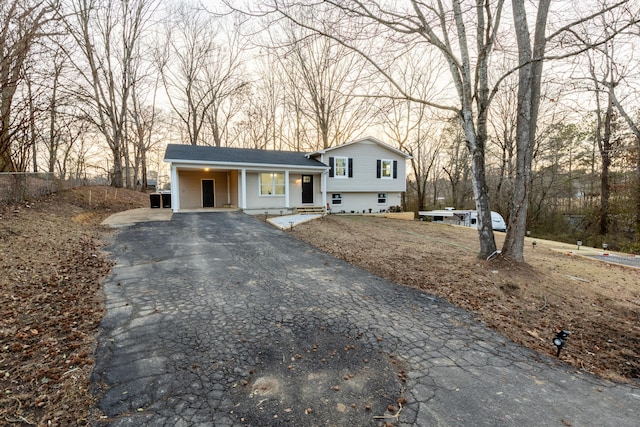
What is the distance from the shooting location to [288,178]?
642 inches

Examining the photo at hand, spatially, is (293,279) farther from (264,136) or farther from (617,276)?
(264,136)

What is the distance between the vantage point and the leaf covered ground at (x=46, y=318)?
7.33 ft

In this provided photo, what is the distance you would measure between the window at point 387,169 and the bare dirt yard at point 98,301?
10.9 m

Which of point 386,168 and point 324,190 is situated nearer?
point 324,190

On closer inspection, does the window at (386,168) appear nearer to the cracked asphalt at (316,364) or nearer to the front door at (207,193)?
the front door at (207,193)

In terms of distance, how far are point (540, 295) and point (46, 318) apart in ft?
24.3

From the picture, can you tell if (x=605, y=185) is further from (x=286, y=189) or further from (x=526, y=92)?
(x=286, y=189)

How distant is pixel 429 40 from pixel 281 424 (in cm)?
731

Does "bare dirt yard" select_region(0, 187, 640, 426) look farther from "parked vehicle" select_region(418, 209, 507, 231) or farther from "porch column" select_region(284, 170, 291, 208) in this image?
"parked vehicle" select_region(418, 209, 507, 231)

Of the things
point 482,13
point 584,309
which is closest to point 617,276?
point 584,309

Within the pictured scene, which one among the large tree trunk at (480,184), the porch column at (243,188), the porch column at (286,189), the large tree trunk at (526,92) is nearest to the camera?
the large tree trunk at (526,92)

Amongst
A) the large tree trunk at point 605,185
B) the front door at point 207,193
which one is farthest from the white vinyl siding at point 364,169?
the large tree trunk at point 605,185

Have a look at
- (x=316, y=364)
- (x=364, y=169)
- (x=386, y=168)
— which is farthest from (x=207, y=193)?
(x=316, y=364)

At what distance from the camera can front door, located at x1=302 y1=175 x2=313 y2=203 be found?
17.5m
